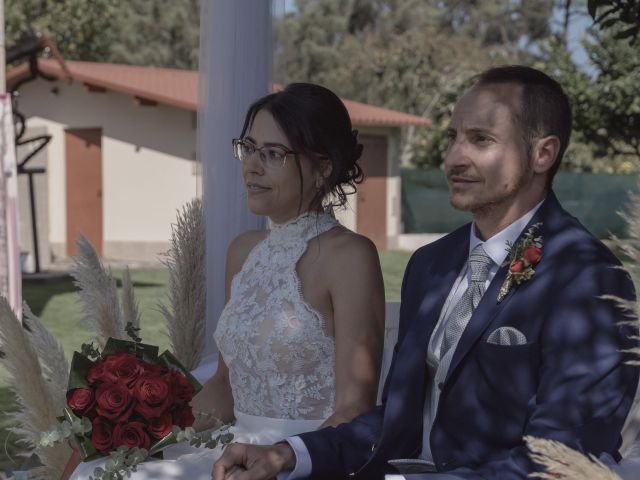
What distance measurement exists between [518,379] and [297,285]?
2.83 ft

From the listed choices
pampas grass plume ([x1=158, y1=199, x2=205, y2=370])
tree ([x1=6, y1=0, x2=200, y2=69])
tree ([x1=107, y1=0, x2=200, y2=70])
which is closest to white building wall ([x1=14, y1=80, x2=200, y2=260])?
tree ([x1=6, y1=0, x2=200, y2=69])

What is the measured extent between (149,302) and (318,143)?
10.8 meters

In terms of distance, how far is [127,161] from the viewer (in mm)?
21000

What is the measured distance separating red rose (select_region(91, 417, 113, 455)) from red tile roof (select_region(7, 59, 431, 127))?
17.5 meters

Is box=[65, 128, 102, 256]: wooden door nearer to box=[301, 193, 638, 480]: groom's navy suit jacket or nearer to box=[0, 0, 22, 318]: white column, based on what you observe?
box=[0, 0, 22, 318]: white column

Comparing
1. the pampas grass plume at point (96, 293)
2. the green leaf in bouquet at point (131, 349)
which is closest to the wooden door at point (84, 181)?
the pampas grass plume at point (96, 293)

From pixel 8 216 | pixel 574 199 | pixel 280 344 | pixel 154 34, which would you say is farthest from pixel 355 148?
pixel 154 34

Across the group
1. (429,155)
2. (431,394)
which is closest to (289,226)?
(431,394)

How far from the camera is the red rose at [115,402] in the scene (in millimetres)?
2416

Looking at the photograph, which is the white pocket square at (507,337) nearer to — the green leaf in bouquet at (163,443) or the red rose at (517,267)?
the red rose at (517,267)

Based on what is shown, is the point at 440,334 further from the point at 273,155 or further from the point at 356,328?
the point at 273,155

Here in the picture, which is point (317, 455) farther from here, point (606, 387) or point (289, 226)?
point (289, 226)

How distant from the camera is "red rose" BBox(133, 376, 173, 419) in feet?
7.93

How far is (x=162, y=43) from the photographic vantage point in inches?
1727
